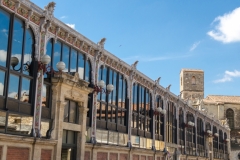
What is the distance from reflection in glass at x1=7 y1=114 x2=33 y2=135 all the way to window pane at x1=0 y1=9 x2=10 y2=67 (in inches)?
111

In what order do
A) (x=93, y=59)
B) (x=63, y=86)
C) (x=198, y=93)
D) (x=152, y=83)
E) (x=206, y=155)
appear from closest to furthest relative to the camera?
(x=63, y=86) < (x=93, y=59) < (x=152, y=83) < (x=206, y=155) < (x=198, y=93)

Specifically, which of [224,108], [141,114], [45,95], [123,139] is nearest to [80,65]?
[45,95]

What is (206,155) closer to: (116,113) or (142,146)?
(142,146)

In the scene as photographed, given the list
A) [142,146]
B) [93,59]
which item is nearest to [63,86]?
[93,59]

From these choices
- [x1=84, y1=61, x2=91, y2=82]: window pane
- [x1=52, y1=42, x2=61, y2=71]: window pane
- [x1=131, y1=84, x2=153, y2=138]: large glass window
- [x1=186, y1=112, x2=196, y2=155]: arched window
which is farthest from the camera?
[x1=186, y1=112, x2=196, y2=155]: arched window

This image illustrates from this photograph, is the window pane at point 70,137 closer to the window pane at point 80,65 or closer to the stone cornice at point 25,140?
the stone cornice at point 25,140

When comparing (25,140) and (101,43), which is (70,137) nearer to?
(25,140)

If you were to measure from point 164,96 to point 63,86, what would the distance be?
73.3 feet

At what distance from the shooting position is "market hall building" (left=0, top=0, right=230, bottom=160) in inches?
788

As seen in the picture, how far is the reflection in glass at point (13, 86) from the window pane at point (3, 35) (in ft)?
3.15

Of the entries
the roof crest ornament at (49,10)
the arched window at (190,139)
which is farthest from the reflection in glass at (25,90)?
the arched window at (190,139)

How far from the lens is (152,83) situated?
40.4 metres

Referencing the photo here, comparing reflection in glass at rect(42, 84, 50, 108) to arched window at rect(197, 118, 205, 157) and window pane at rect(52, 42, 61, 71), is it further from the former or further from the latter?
arched window at rect(197, 118, 205, 157)

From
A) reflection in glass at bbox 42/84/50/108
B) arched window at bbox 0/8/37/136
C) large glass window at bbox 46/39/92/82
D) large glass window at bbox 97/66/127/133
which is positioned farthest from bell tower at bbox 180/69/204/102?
arched window at bbox 0/8/37/136
